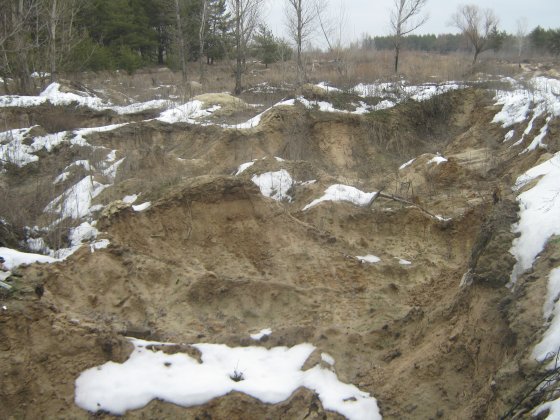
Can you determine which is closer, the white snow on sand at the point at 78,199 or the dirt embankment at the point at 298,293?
the dirt embankment at the point at 298,293

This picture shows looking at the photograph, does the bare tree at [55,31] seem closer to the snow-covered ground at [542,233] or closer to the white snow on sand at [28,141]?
the white snow on sand at [28,141]

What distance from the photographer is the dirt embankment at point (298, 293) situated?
12.8ft

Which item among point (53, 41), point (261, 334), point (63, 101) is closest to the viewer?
point (261, 334)

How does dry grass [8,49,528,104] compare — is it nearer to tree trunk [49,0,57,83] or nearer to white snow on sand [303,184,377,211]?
tree trunk [49,0,57,83]

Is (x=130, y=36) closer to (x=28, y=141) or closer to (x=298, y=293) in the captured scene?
(x=28, y=141)

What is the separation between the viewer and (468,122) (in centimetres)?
1390

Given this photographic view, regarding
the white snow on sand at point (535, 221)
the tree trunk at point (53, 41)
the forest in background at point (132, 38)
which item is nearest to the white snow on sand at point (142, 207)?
the white snow on sand at point (535, 221)

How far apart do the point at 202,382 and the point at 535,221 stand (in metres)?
3.11

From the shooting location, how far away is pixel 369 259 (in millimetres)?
6777

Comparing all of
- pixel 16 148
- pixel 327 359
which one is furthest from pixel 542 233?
pixel 16 148

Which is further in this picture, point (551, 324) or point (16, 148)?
point (16, 148)

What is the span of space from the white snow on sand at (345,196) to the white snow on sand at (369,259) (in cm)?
114

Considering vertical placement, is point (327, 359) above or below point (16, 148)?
below

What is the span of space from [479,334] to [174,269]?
11.0ft
